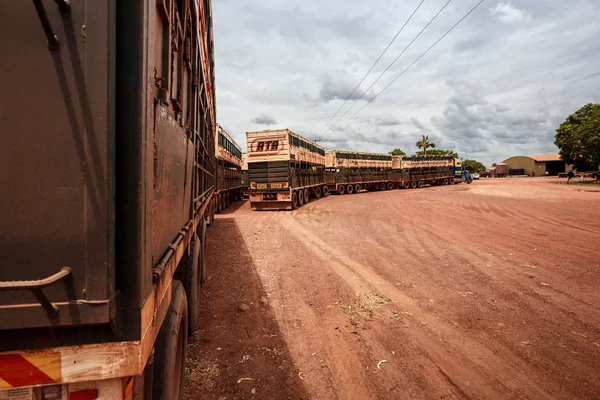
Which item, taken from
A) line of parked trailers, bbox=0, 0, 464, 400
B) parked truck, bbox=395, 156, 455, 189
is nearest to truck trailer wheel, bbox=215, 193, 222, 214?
line of parked trailers, bbox=0, 0, 464, 400

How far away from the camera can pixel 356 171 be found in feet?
104

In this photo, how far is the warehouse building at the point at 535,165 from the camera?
238 feet

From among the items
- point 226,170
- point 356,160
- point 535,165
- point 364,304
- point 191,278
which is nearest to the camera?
point 191,278

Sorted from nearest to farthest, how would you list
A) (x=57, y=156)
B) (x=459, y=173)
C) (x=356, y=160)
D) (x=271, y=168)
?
1. (x=57, y=156)
2. (x=271, y=168)
3. (x=356, y=160)
4. (x=459, y=173)

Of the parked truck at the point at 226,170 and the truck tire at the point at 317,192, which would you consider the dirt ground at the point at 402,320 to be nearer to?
the parked truck at the point at 226,170

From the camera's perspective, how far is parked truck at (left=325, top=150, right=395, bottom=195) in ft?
94.3

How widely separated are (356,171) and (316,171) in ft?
29.3

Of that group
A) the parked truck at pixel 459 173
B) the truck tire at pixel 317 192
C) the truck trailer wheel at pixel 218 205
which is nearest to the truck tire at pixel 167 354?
the truck trailer wheel at pixel 218 205

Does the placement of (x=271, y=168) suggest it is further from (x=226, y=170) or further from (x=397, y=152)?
(x=397, y=152)

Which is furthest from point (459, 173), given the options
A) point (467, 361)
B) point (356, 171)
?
point (467, 361)

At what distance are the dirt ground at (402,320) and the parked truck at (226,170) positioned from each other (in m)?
7.72

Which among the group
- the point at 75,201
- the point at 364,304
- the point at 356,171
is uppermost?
the point at 356,171

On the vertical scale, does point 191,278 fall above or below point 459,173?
below

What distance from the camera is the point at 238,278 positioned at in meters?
6.36
